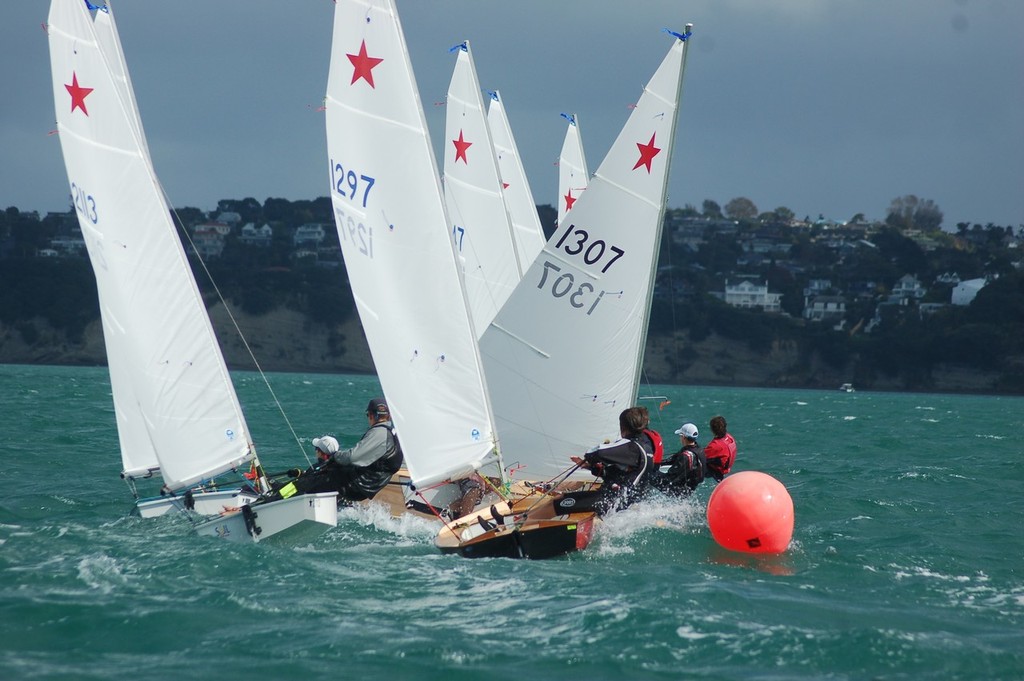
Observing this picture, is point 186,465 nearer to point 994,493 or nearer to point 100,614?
point 100,614

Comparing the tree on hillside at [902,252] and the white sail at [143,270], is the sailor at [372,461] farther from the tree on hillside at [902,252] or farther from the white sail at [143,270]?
the tree on hillside at [902,252]

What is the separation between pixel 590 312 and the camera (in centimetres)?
1031

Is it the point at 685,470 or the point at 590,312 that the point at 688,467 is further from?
the point at 590,312

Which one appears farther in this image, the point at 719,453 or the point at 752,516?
the point at 719,453

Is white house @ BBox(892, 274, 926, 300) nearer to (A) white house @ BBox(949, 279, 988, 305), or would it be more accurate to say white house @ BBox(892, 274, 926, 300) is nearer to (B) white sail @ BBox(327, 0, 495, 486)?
(A) white house @ BBox(949, 279, 988, 305)

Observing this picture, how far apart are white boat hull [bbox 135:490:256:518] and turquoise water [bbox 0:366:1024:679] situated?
0.44 ft

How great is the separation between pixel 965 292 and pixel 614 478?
279 ft

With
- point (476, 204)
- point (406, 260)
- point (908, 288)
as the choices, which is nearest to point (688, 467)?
point (406, 260)

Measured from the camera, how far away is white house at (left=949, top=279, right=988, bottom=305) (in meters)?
86.9

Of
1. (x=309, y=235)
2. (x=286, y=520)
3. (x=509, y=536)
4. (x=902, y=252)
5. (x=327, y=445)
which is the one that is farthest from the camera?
(x=309, y=235)

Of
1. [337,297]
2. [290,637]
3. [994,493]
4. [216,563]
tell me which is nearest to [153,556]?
[216,563]

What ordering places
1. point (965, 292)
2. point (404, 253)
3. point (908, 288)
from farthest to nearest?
point (908, 288), point (965, 292), point (404, 253)

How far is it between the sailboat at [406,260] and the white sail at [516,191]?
6.18m

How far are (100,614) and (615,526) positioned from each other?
379cm
